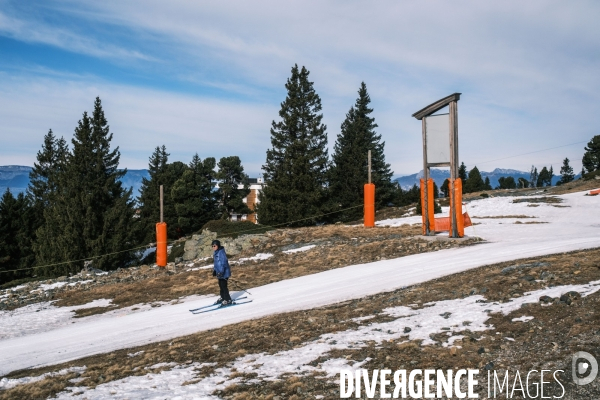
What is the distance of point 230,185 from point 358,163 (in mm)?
24820

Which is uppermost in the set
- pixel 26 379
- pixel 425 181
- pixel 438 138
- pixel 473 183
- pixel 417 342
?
pixel 438 138

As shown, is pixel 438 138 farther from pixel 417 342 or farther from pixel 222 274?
pixel 417 342

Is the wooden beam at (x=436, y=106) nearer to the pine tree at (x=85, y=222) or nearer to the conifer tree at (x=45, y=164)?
the pine tree at (x=85, y=222)

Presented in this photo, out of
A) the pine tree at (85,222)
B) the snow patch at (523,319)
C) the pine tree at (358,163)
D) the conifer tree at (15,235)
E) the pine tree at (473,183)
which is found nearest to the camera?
the snow patch at (523,319)

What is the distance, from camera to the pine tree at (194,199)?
224 ft

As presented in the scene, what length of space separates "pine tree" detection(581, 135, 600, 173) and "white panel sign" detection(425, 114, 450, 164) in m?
85.3

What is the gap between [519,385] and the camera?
18.0 ft

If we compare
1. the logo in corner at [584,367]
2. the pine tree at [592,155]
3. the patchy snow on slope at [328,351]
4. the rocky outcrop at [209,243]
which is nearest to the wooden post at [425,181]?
the rocky outcrop at [209,243]

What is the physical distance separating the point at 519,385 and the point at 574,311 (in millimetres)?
2780

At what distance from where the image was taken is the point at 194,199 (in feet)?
229

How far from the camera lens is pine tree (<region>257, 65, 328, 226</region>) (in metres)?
47.4

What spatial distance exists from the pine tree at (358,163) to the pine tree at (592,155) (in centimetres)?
4992

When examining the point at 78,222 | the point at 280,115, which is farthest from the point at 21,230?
the point at 280,115

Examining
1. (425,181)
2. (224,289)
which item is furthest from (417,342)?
(425,181)
